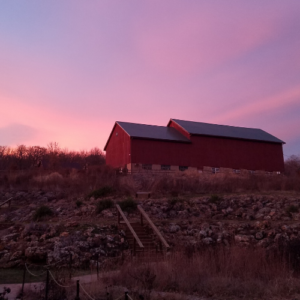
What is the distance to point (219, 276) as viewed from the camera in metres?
9.92

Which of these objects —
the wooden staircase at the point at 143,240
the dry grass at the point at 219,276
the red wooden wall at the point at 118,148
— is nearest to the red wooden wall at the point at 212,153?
the red wooden wall at the point at 118,148

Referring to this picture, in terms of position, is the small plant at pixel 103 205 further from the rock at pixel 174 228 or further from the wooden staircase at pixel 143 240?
the rock at pixel 174 228

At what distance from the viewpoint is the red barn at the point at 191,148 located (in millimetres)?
37688

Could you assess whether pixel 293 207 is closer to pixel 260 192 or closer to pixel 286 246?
pixel 260 192

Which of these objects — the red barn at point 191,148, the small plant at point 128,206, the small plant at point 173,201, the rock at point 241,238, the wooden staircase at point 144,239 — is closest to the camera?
the wooden staircase at point 144,239

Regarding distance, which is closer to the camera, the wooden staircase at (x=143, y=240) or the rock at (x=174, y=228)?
the wooden staircase at (x=143, y=240)

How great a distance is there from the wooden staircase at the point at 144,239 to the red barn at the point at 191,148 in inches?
757

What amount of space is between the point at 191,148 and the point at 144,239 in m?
24.1

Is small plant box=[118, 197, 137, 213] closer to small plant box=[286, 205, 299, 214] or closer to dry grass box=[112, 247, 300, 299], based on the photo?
small plant box=[286, 205, 299, 214]

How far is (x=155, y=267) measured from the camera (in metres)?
10.5

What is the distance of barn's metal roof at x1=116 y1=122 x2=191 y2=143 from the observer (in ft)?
126

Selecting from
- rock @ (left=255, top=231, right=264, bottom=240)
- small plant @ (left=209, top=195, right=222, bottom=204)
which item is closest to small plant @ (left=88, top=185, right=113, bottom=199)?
small plant @ (left=209, top=195, right=222, bottom=204)

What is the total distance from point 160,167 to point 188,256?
25850 millimetres

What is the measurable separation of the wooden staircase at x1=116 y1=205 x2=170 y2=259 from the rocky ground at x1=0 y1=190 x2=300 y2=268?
0.42 m
